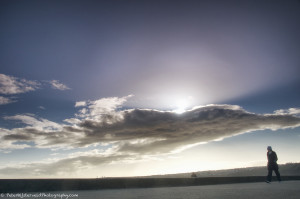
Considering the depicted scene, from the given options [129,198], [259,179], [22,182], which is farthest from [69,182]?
[259,179]

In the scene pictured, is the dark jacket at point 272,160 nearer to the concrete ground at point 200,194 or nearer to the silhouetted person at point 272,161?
the silhouetted person at point 272,161

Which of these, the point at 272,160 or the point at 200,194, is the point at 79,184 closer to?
the point at 200,194

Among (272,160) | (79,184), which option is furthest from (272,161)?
(79,184)

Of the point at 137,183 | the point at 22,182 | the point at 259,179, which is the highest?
the point at 22,182

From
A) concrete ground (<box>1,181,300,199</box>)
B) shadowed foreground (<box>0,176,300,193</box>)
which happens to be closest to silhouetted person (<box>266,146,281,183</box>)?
shadowed foreground (<box>0,176,300,193</box>)

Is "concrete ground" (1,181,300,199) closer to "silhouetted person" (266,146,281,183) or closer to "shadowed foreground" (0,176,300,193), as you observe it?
"shadowed foreground" (0,176,300,193)

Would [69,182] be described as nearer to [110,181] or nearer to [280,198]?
[110,181]

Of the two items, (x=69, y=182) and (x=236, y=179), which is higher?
(x=69, y=182)

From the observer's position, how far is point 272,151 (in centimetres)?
1216

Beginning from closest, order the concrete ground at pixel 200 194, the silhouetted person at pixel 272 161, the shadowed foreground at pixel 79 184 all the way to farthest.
Answer: the concrete ground at pixel 200 194, the shadowed foreground at pixel 79 184, the silhouetted person at pixel 272 161

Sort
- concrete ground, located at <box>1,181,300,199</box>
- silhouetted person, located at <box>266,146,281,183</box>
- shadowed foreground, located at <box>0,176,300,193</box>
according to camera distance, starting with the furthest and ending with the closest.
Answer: silhouetted person, located at <box>266,146,281,183</box> < shadowed foreground, located at <box>0,176,300,193</box> < concrete ground, located at <box>1,181,300,199</box>

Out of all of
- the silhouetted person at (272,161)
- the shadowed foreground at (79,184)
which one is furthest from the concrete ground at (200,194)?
the silhouetted person at (272,161)

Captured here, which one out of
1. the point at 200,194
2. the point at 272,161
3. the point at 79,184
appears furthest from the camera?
the point at 272,161

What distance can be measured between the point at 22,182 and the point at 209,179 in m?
8.72
